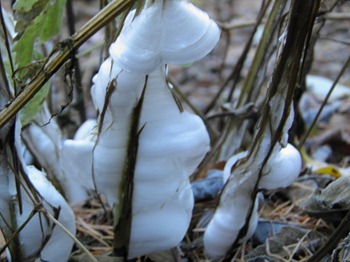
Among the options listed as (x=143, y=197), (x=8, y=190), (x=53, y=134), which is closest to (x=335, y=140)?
(x=53, y=134)

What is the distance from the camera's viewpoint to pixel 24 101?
0.67m

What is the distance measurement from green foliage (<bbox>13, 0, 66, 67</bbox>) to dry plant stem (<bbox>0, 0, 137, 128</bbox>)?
122 millimetres

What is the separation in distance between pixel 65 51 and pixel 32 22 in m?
0.17

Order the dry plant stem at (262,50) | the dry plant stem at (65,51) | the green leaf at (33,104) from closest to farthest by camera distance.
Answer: the dry plant stem at (65,51)
the green leaf at (33,104)
the dry plant stem at (262,50)

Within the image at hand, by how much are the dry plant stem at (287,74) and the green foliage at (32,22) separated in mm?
354

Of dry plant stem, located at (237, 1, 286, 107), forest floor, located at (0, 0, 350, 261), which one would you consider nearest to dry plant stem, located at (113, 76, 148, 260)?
forest floor, located at (0, 0, 350, 261)

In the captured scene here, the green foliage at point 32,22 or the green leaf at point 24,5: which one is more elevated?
the green leaf at point 24,5

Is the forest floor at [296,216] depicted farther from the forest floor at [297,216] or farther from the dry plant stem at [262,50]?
the dry plant stem at [262,50]

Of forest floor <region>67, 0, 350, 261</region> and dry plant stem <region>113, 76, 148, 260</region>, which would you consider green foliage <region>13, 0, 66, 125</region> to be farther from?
forest floor <region>67, 0, 350, 261</region>

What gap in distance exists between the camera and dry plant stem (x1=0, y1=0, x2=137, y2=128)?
2.07ft

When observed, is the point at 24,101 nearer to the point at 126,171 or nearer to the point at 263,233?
the point at 126,171

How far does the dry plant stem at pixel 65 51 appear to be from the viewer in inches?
24.9

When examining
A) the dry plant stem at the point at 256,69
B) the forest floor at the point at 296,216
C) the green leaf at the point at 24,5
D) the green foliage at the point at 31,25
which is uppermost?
the green leaf at the point at 24,5

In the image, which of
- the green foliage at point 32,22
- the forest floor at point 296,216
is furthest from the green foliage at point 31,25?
the forest floor at point 296,216
